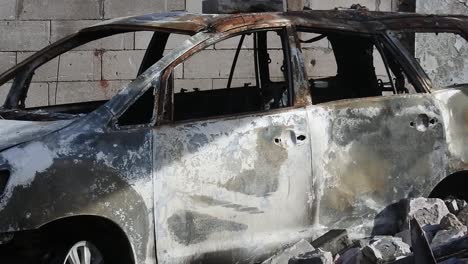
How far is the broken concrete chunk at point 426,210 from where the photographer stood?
217 inches

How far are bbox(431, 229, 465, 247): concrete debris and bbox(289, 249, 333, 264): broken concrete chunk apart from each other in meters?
0.72

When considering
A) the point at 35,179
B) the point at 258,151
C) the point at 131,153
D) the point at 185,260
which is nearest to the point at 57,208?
the point at 35,179

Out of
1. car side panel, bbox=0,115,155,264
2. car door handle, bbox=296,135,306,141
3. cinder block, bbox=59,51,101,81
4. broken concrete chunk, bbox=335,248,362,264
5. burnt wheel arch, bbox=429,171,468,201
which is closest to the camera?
car side panel, bbox=0,115,155,264

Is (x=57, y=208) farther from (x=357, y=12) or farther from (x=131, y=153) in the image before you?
(x=357, y=12)

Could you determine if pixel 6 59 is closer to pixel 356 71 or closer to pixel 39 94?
pixel 39 94

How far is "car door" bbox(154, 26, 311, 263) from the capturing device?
479 cm

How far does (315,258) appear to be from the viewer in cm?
475

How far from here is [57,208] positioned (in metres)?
4.43

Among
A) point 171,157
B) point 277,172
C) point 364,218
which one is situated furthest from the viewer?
point 364,218

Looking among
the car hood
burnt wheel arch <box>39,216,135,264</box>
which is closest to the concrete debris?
burnt wheel arch <box>39,216,135,264</box>

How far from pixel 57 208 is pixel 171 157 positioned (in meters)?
0.73

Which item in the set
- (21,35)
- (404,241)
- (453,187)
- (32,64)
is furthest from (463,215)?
(21,35)

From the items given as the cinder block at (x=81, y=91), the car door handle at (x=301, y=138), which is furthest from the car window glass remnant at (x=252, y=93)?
the cinder block at (x=81, y=91)

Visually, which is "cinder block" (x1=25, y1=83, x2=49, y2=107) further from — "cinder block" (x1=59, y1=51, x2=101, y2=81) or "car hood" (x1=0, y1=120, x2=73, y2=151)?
"car hood" (x1=0, y1=120, x2=73, y2=151)
